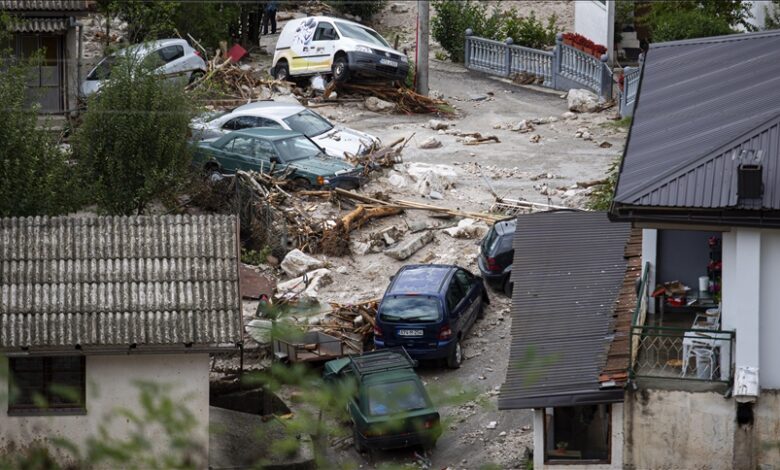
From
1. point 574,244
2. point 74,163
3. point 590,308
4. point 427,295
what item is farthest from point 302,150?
point 590,308

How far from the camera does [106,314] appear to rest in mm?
18109

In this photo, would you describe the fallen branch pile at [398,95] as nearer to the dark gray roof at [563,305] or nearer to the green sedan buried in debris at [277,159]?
the green sedan buried in debris at [277,159]

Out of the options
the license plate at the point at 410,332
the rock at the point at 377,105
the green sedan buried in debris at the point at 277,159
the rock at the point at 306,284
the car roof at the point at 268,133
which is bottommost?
the license plate at the point at 410,332

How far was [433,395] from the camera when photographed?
786cm

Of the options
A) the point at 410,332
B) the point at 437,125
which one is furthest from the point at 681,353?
the point at 437,125

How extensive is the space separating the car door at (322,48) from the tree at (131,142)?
8.68 metres

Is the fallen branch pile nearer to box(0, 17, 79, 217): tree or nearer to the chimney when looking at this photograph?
box(0, 17, 79, 217): tree

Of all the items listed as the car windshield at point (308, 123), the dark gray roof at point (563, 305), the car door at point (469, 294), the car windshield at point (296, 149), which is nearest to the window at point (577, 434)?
the dark gray roof at point (563, 305)

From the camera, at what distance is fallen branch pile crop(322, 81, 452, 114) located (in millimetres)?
35219

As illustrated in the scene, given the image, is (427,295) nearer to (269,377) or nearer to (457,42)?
(269,377)

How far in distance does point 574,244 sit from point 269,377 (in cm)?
1204

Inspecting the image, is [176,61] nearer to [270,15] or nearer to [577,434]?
[270,15]

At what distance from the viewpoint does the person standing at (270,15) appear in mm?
40906

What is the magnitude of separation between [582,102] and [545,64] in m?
3.60
